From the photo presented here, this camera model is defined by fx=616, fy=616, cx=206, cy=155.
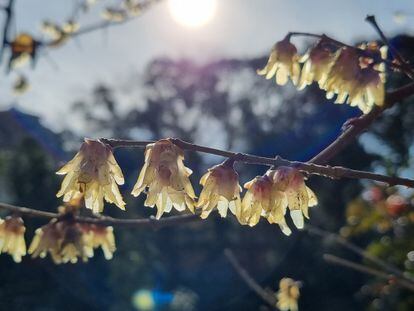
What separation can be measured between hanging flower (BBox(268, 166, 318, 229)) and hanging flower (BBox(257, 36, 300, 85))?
331mm

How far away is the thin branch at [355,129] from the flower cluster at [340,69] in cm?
2

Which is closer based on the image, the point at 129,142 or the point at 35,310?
the point at 129,142

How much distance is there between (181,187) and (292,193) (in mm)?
209

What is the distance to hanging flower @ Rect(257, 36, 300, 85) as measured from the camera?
1.42 meters

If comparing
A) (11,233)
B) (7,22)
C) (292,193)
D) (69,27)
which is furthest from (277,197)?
(69,27)

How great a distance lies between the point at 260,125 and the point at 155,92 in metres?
3.75

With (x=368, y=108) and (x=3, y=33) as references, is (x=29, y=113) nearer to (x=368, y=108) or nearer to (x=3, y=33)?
(x=3, y=33)

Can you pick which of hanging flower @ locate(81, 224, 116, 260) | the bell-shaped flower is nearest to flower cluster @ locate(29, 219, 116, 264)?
hanging flower @ locate(81, 224, 116, 260)

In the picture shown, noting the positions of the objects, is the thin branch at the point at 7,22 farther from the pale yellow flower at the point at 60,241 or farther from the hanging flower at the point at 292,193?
the hanging flower at the point at 292,193

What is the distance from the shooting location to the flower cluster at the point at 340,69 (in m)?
1.31

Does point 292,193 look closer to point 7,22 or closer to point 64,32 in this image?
point 7,22

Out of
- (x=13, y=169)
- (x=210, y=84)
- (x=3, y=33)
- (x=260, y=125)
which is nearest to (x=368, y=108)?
(x=3, y=33)

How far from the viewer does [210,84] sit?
17.6 m

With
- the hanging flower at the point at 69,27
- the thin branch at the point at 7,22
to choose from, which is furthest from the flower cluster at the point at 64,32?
the thin branch at the point at 7,22
